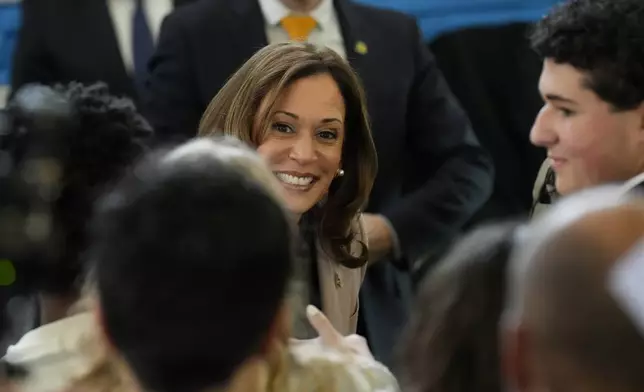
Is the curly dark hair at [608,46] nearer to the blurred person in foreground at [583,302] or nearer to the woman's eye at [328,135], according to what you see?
the woman's eye at [328,135]

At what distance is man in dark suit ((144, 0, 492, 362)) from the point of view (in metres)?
2.12

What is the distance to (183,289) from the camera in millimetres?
886

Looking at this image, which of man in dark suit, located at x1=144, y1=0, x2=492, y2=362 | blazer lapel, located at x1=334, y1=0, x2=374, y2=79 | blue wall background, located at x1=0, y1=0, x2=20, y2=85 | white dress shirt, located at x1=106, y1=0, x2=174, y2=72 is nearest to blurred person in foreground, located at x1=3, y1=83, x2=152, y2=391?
man in dark suit, located at x1=144, y1=0, x2=492, y2=362

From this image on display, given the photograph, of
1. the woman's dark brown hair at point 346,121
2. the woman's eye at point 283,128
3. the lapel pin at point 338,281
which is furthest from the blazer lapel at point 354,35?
the lapel pin at point 338,281

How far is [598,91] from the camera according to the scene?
1667 millimetres

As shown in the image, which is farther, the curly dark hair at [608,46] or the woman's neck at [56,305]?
the curly dark hair at [608,46]

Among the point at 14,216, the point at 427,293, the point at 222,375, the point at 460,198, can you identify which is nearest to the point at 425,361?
the point at 427,293

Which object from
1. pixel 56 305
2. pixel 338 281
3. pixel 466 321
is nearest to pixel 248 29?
pixel 338 281

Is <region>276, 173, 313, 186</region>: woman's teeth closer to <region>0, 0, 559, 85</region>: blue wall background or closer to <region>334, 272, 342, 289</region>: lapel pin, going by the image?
<region>334, 272, 342, 289</region>: lapel pin

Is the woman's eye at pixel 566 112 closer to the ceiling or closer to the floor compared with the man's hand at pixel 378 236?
closer to the ceiling

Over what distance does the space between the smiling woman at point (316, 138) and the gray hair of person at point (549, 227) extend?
902mm

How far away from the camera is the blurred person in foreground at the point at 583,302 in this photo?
799 mm

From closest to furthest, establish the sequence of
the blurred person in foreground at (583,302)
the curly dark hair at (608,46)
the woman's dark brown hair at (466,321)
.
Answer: the blurred person in foreground at (583,302) → the woman's dark brown hair at (466,321) → the curly dark hair at (608,46)

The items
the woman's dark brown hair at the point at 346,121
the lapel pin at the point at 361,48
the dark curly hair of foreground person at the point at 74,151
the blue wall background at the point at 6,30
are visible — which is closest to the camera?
the dark curly hair of foreground person at the point at 74,151
